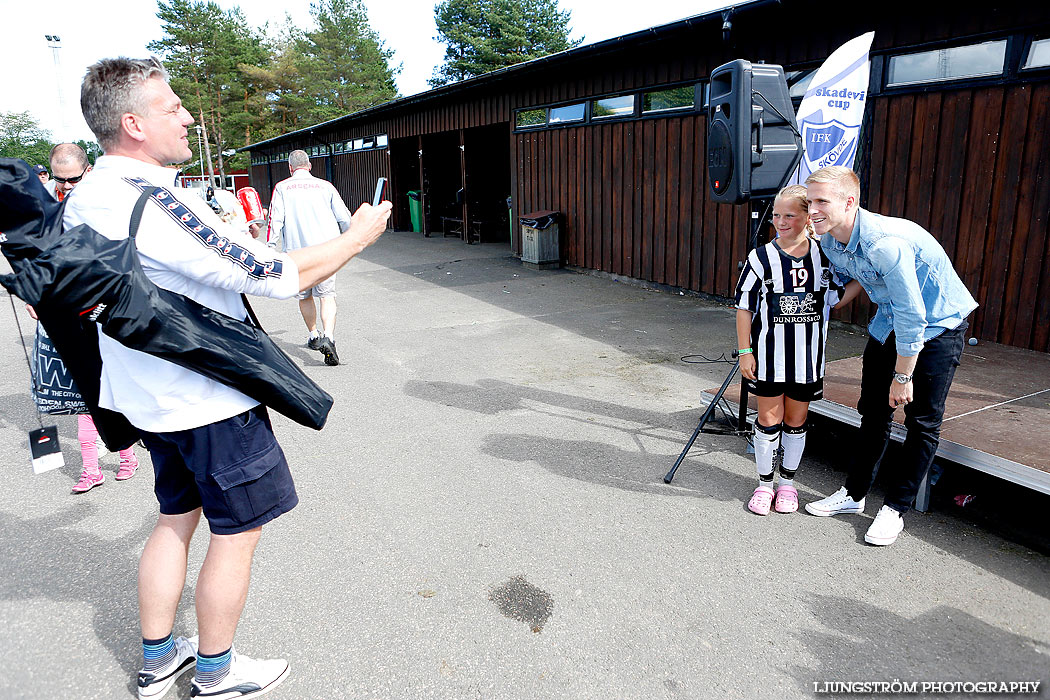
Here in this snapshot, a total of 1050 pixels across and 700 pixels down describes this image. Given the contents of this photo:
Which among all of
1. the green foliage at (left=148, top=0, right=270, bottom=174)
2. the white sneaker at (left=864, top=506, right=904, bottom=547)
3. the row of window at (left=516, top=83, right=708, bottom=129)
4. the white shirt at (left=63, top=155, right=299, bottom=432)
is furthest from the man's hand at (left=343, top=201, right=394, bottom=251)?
the green foliage at (left=148, top=0, right=270, bottom=174)

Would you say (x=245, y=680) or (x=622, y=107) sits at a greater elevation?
(x=622, y=107)

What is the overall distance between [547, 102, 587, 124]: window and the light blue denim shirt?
359 inches

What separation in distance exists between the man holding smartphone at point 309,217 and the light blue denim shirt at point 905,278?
4.83 meters

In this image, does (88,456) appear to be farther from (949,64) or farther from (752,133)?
(949,64)

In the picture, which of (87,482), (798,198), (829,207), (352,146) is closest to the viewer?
(829,207)

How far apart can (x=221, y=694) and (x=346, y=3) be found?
58.7 metres

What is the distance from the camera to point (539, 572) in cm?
305

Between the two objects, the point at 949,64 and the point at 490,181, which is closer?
the point at 949,64

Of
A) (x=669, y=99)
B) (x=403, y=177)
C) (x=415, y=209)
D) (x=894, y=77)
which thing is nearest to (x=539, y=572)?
(x=894, y=77)

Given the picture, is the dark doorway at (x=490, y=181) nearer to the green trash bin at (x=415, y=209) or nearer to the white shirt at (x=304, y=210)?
the green trash bin at (x=415, y=209)

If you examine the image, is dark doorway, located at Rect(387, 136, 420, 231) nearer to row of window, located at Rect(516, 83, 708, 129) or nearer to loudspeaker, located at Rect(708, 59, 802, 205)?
row of window, located at Rect(516, 83, 708, 129)

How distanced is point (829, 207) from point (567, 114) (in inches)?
382

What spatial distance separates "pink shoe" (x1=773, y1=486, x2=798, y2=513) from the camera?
3.57m

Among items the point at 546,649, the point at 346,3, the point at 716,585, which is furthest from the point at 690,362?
the point at 346,3
